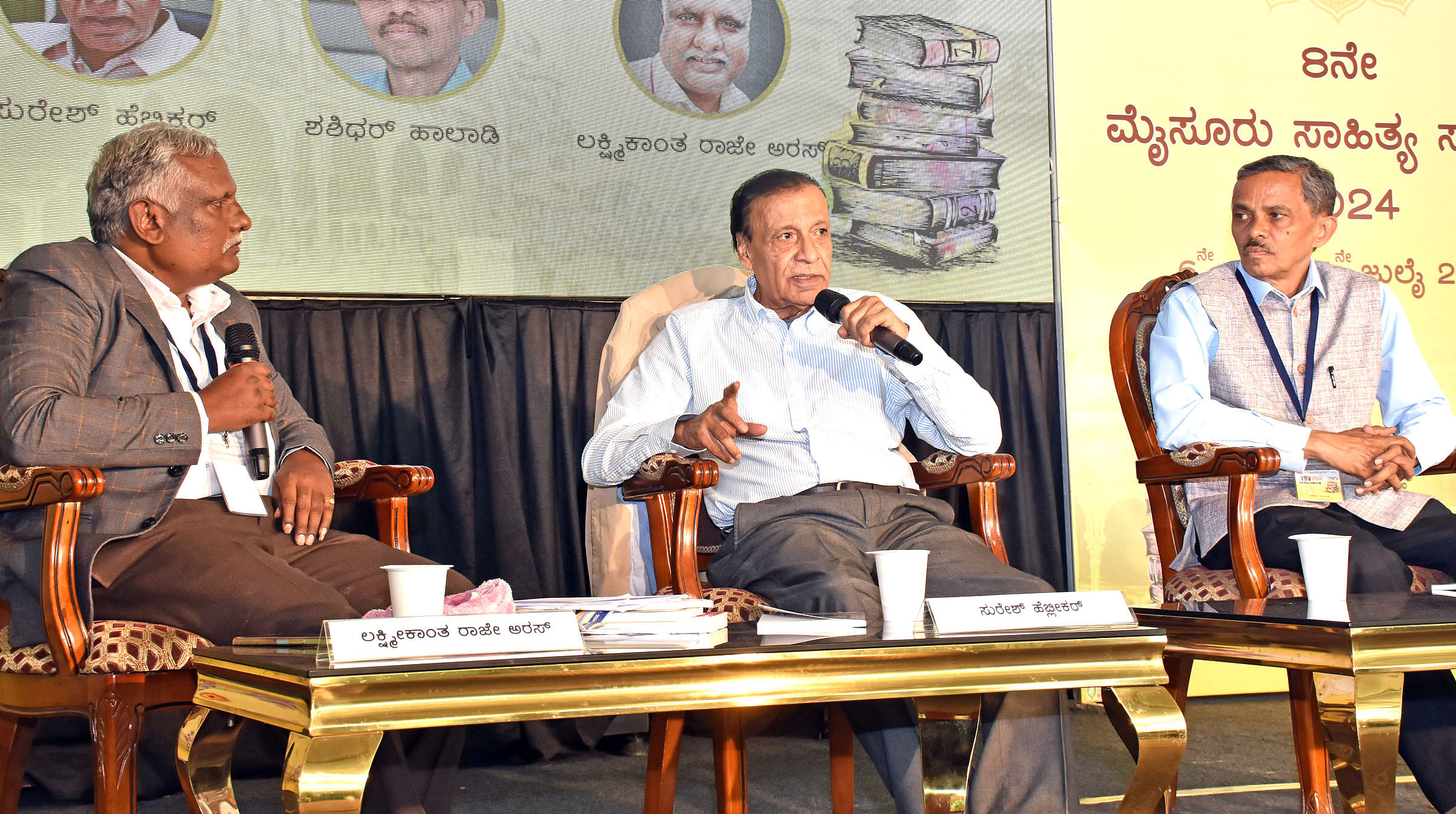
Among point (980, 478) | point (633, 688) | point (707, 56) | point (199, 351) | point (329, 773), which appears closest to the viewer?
point (329, 773)

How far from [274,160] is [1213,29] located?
2.79 m

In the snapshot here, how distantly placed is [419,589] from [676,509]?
921 millimetres

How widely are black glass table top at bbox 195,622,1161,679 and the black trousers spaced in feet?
3.02

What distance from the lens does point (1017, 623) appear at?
151 cm

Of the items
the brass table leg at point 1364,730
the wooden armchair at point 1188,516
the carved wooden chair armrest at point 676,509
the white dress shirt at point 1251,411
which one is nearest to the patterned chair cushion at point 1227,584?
the wooden armchair at point 1188,516

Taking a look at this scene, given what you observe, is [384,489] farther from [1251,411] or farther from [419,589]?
[1251,411]

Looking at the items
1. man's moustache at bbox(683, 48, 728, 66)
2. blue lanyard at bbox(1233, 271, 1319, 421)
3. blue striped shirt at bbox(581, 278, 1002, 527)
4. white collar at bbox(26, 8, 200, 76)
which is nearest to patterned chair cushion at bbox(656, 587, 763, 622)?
blue striped shirt at bbox(581, 278, 1002, 527)

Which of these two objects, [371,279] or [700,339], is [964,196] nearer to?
[700,339]

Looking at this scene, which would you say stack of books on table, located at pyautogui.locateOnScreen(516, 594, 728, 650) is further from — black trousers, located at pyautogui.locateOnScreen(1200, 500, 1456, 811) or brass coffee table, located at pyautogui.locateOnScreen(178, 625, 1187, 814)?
black trousers, located at pyautogui.locateOnScreen(1200, 500, 1456, 811)

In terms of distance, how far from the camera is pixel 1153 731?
1.53 m

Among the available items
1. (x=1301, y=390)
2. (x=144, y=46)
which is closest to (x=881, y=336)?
(x=1301, y=390)

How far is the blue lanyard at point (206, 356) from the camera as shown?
2211 millimetres

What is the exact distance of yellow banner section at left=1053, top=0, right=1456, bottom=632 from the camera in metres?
3.53

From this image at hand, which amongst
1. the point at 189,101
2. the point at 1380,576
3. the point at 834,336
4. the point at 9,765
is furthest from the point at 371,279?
the point at 1380,576
